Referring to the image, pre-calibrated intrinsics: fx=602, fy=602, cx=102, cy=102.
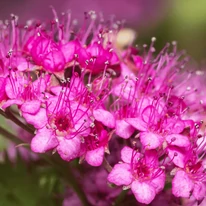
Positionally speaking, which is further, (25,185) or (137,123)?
(25,185)

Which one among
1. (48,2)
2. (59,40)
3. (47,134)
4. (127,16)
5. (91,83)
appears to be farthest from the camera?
(48,2)

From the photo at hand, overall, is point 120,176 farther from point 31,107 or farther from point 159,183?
point 31,107

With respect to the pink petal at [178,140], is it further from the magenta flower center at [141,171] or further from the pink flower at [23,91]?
the pink flower at [23,91]

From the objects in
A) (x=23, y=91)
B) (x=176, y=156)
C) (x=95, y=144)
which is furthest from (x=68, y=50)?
(x=176, y=156)

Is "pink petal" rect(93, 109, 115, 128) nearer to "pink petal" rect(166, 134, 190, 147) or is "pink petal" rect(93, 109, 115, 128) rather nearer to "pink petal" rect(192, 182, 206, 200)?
"pink petal" rect(166, 134, 190, 147)

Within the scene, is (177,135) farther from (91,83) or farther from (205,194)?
(91,83)

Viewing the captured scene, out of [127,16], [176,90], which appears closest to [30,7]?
[127,16]
